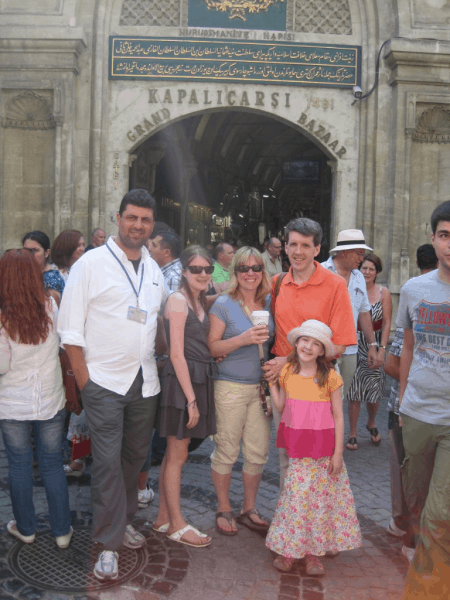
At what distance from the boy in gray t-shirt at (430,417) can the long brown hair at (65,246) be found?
2846mm

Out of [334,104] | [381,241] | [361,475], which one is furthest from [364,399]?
[334,104]

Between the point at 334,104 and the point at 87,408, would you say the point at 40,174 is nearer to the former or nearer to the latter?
the point at 334,104

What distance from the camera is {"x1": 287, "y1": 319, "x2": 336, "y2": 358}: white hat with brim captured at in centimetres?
351

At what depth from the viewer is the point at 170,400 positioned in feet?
12.3

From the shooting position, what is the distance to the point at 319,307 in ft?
12.3

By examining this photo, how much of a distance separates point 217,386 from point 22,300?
1.27 metres

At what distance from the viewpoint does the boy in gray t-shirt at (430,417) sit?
9.87ft

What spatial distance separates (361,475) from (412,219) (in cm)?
667

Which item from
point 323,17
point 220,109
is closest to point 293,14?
point 323,17

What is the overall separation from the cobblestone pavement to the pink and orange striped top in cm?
69

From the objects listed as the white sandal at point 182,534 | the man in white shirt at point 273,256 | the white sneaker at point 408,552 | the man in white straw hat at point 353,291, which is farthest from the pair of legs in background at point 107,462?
the man in white shirt at point 273,256

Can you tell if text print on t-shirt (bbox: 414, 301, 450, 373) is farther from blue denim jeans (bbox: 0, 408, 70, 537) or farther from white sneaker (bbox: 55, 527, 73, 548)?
white sneaker (bbox: 55, 527, 73, 548)

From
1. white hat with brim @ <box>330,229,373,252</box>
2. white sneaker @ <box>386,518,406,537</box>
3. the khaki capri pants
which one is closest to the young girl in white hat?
the khaki capri pants

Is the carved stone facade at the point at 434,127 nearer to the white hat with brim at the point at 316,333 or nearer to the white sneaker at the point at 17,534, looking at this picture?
the white hat with brim at the point at 316,333
